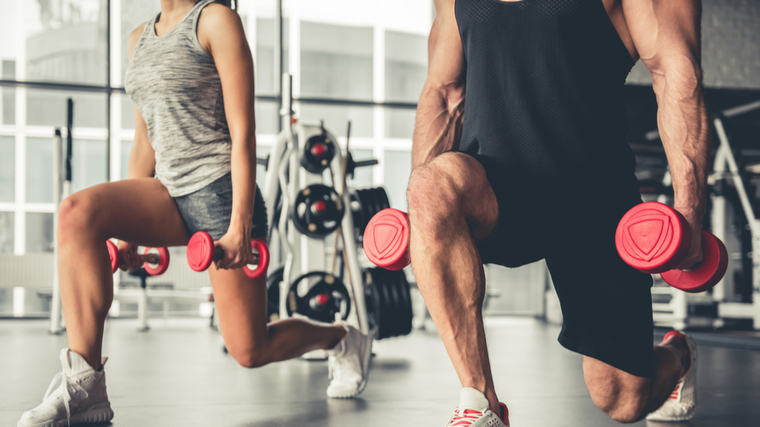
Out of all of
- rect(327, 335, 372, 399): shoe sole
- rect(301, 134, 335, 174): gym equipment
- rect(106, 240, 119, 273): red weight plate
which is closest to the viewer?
rect(106, 240, 119, 273): red weight plate

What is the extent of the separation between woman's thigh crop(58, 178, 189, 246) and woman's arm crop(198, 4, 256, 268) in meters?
0.19

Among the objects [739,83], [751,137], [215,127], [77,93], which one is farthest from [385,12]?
[215,127]

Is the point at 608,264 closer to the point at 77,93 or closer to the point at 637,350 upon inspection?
the point at 637,350

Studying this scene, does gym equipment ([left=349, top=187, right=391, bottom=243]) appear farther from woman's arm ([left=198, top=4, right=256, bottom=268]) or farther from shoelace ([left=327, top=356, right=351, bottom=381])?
woman's arm ([left=198, top=4, right=256, bottom=268])

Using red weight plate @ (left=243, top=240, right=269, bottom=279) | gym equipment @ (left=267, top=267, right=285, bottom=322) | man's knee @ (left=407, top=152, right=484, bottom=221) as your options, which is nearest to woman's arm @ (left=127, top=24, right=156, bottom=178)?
red weight plate @ (left=243, top=240, right=269, bottom=279)

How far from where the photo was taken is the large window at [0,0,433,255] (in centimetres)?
570

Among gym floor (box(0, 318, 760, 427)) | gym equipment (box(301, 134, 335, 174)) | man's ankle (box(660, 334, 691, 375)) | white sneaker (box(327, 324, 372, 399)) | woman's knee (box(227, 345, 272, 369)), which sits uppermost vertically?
gym equipment (box(301, 134, 335, 174))

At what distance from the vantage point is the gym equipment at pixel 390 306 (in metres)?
2.97

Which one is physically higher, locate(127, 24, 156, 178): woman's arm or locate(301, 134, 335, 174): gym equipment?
locate(301, 134, 335, 174): gym equipment

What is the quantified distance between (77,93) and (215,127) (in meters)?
4.77

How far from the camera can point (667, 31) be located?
1.11 m

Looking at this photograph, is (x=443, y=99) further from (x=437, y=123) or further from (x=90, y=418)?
(x=90, y=418)

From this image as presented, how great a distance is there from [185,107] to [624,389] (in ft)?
3.92

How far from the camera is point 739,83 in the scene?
6504 mm
